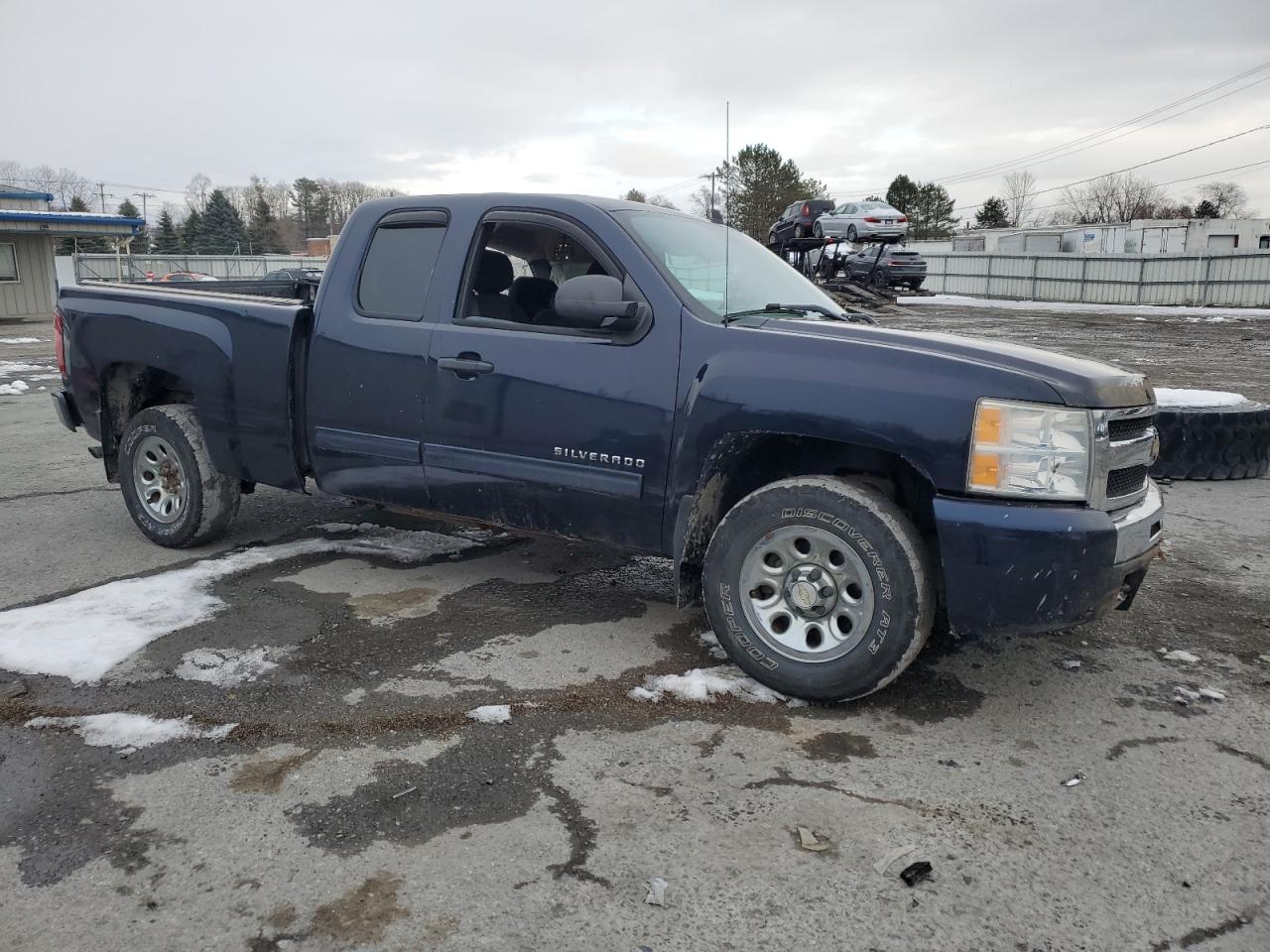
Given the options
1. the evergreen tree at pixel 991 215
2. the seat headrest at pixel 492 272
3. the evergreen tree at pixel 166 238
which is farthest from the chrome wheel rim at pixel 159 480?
the evergreen tree at pixel 991 215

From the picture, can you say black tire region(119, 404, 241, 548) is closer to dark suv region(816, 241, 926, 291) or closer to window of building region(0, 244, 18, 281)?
dark suv region(816, 241, 926, 291)

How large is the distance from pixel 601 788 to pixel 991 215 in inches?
3940

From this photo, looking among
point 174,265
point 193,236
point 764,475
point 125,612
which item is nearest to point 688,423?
point 764,475

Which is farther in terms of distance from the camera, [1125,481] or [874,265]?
[874,265]

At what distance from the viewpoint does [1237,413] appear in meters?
6.73

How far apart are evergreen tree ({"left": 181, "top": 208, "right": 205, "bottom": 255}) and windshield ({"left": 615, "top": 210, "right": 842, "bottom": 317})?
74.9m

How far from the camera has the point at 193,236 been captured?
71.9 m

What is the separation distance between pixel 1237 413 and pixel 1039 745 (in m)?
4.73

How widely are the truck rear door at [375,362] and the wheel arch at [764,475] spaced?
1.36 m

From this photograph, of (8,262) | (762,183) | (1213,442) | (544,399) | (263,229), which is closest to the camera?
(544,399)

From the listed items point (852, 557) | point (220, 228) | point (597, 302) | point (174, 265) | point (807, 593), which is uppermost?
point (220, 228)

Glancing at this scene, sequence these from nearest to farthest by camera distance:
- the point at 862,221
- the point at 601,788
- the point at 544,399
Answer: the point at 601,788 → the point at 544,399 → the point at 862,221

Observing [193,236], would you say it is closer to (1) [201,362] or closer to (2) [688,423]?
(1) [201,362]

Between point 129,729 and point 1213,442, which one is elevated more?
point 1213,442
